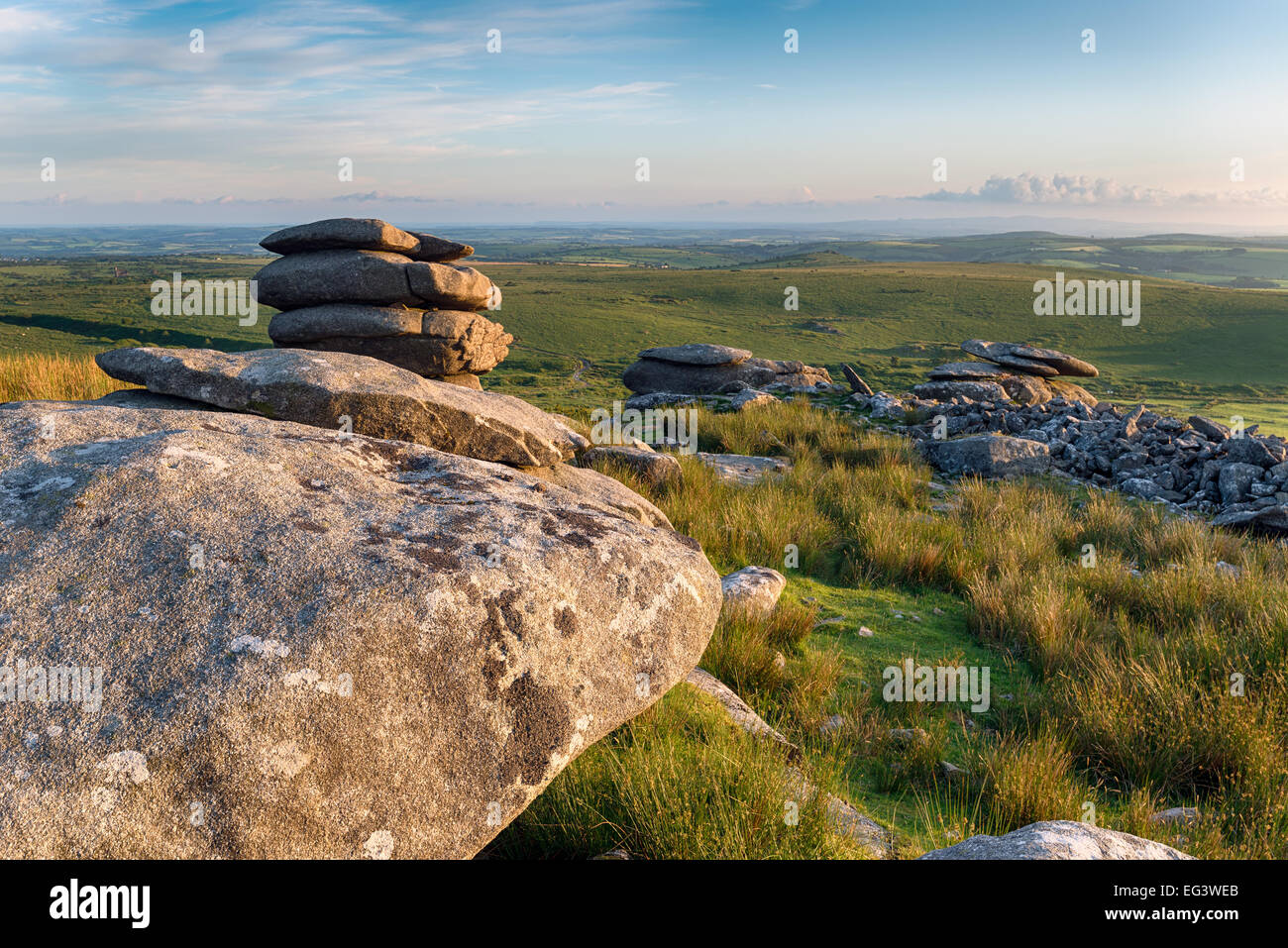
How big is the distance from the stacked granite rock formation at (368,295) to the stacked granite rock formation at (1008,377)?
1245 centimetres

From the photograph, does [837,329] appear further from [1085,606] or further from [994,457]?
[1085,606]

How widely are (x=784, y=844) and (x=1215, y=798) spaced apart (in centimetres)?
266

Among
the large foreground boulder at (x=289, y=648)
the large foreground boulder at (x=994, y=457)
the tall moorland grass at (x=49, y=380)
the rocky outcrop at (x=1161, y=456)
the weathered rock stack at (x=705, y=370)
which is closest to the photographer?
the large foreground boulder at (x=289, y=648)

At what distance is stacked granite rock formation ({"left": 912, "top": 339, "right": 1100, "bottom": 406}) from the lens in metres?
19.8

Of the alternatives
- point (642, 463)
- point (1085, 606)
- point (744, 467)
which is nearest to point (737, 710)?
point (1085, 606)

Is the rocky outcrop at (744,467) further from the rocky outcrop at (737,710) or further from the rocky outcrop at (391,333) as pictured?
the rocky outcrop at (737,710)

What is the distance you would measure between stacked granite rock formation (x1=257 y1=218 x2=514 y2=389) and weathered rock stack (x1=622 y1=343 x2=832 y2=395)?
37.7ft

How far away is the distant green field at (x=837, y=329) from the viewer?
126 feet

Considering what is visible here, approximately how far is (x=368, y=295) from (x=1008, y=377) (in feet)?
56.3

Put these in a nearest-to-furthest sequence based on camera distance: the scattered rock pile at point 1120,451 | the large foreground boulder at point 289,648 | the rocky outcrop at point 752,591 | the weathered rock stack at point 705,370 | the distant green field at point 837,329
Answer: the large foreground boulder at point 289,648, the rocky outcrop at point 752,591, the scattered rock pile at point 1120,451, the weathered rock stack at point 705,370, the distant green field at point 837,329

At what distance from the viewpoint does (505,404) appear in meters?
7.03

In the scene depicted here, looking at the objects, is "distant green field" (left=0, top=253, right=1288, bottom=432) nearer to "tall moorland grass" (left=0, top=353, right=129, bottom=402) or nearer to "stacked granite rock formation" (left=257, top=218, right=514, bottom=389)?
"stacked granite rock formation" (left=257, top=218, right=514, bottom=389)

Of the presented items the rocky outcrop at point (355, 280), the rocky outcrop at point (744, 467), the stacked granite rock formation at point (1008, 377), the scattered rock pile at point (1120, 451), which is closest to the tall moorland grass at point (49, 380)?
the rocky outcrop at point (355, 280)

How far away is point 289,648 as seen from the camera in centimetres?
253
